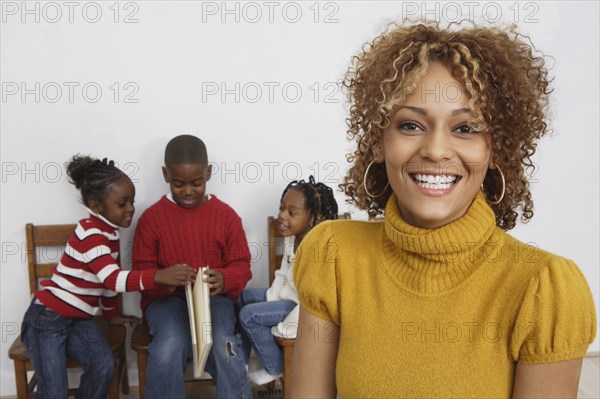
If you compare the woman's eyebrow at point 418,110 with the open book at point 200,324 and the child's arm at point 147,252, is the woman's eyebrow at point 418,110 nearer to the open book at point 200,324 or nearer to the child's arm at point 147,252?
the open book at point 200,324

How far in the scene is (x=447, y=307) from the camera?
3.07 feet

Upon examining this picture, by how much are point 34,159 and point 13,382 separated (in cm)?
95

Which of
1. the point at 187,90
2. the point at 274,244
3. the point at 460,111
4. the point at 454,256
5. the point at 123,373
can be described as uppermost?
the point at 187,90

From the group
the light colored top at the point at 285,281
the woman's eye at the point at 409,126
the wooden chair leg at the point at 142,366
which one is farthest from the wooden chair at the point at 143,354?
the woman's eye at the point at 409,126

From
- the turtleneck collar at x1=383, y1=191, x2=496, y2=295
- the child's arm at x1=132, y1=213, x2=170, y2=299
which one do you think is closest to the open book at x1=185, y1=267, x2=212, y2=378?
the child's arm at x1=132, y1=213, x2=170, y2=299

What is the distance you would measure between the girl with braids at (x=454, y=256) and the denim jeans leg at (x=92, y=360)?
1.37 meters

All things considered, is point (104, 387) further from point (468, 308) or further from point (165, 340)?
point (468, 308)

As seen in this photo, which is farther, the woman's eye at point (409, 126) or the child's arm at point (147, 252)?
the child's arm at point (147, 252)

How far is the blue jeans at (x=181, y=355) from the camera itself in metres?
2.08

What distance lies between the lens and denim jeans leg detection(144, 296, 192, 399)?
2074 mm

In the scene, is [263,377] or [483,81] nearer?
[483,81]

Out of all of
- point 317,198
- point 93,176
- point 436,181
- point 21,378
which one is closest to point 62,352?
point 21,378

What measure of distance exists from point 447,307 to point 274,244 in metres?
1.62

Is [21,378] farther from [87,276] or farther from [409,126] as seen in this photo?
[409,126]
